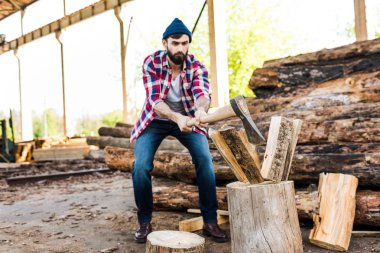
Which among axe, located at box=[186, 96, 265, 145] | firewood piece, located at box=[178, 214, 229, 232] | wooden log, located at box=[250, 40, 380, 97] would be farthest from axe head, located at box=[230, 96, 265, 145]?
wooden log, located at box=[250, 40, 380, 97]

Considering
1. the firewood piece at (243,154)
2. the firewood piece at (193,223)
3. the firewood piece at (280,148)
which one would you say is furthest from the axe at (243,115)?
the firewood piece at (193,223)

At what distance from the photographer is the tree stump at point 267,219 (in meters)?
2.71

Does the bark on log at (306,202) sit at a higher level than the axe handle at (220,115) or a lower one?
lower

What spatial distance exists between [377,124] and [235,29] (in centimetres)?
2284

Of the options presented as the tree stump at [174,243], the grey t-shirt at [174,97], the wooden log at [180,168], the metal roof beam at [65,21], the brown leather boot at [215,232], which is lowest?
the brown leather boot at [215,232]

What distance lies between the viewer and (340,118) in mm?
4227

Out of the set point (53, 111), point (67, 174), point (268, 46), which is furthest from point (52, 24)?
point (53, 111)

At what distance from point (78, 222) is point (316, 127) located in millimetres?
2719

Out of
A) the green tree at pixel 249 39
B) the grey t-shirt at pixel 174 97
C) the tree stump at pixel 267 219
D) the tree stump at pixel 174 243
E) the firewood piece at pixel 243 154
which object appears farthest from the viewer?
the green tree at pixel 249 39

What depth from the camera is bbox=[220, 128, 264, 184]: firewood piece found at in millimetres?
2859

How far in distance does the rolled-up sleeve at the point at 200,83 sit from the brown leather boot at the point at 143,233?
47.6 inches

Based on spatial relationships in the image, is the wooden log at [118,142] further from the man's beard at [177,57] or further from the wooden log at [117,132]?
the man's beard at [177,57]

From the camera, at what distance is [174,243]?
8.73 ft

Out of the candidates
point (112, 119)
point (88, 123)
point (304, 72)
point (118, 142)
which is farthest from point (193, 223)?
point (88, 123)
